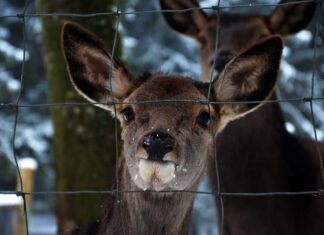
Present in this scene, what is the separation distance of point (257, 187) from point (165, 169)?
1940 mm

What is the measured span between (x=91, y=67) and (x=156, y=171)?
1.02 m

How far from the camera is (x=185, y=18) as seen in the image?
291 inches

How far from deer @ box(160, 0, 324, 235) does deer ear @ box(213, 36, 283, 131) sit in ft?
2.05

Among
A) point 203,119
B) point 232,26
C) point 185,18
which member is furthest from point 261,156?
point 185,18

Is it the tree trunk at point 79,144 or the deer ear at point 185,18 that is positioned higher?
the deer ear at point 185,18

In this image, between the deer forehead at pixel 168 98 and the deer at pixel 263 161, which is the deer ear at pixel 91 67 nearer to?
the deer forehead at pixel 168 98

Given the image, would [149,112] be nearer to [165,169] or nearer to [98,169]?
[165,169]


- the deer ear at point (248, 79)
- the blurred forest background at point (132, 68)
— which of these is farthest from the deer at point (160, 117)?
the blurred forest background at point (132, 68)

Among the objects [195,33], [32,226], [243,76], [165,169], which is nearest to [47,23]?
[195,33]

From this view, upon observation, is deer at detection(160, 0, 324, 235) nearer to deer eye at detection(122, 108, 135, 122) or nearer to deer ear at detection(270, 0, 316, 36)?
deer ear at detection(270, 0, 316, 36)

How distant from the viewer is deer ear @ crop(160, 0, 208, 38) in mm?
7297

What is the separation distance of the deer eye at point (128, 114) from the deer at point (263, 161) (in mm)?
1050

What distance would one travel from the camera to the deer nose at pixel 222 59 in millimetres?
6184

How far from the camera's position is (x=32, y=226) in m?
21.8
